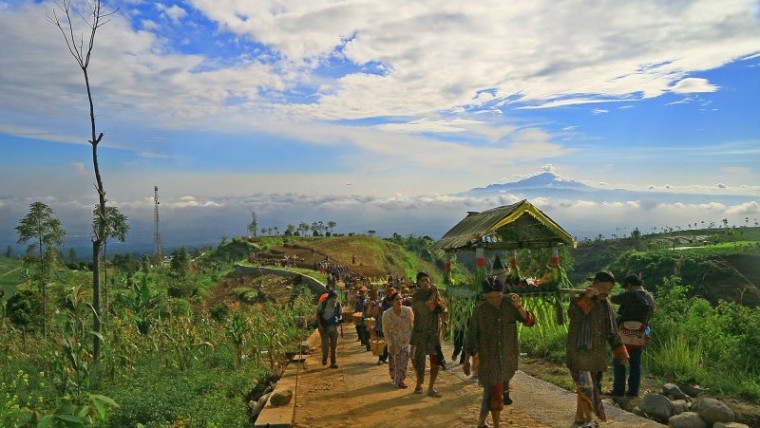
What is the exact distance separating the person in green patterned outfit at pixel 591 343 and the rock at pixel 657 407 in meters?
0.88

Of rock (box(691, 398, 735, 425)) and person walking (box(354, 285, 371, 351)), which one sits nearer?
rock (box(691, 398, 735, 425))

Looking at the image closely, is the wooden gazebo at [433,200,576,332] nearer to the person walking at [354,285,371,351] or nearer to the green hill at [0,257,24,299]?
the person walking at [354,285,371,351]

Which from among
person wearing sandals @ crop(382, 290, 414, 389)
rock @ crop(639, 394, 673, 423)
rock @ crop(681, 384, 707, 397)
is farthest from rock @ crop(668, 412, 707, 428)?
person wearing sandals @ crop(382, 290, 414, 389)

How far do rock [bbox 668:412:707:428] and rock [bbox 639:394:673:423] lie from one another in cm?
29

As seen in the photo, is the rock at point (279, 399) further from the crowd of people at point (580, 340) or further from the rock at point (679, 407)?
the rock at point (679, 407)

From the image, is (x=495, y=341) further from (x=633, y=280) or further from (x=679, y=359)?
(x=679, y=359)

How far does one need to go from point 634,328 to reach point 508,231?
5.04 metres

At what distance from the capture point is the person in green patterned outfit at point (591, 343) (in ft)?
21.6

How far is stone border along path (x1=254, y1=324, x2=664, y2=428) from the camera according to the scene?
727 cm

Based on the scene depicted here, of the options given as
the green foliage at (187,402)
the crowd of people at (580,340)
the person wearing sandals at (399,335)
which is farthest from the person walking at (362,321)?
the crowd of people at (580,340)

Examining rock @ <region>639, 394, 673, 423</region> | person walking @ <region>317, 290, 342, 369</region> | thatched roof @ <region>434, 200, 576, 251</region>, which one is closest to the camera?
rock @ <region>639, 394, 673, 423</region>

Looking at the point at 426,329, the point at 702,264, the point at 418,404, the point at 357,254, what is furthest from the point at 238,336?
the point at 357,254

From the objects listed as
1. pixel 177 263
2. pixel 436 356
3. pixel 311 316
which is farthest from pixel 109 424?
pixel 177 263

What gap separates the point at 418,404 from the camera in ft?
26.9
